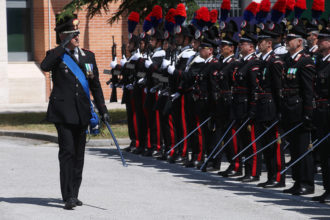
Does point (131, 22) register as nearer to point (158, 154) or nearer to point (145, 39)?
point (145, 39)

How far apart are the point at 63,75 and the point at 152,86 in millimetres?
4633

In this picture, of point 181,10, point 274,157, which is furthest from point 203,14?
point 274,157

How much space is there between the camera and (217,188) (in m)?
10.4

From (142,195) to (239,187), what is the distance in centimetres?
139

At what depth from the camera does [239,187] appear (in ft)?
34.3

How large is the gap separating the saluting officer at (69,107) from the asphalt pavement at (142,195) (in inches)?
13.9

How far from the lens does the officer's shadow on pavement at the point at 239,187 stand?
29.0 feet

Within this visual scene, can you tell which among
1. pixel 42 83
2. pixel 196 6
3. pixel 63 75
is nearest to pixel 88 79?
pixel 63 75

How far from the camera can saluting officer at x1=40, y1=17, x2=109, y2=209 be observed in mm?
8812

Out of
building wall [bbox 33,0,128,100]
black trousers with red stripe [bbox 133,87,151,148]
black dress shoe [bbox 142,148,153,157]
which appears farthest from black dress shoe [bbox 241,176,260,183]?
building wall [bbox 33,0,128,100]

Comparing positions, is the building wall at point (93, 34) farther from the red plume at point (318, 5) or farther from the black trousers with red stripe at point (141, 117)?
the red plume at point (318, 5)

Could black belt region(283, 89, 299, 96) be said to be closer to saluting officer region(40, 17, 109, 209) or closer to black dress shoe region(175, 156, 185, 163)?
saluting officer region(40, 17, 109, 209)

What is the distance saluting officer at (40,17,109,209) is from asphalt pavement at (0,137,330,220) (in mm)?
353

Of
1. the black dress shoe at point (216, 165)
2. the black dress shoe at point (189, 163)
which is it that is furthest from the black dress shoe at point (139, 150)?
the black dress shoe at point (216, 165)
